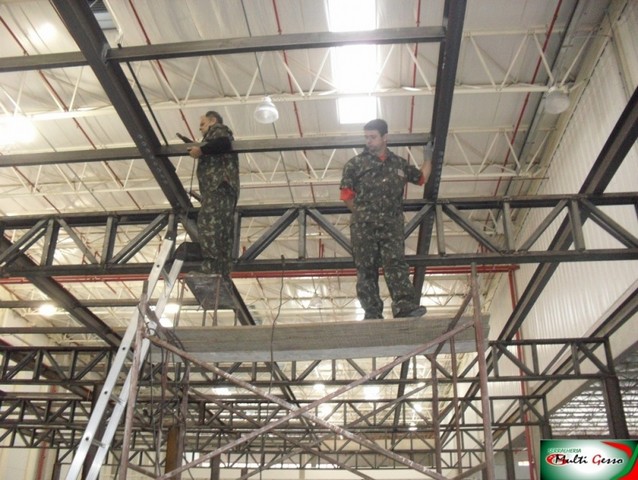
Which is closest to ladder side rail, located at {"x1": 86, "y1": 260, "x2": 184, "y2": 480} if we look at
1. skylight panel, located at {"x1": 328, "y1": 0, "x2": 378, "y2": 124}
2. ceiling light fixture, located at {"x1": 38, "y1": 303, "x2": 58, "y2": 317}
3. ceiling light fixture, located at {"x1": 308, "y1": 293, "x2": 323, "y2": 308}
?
skylight panel, located at {"x1": 328, "y1": 0, "x2": 378, "y2": 124}

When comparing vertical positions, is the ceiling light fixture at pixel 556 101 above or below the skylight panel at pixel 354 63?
below

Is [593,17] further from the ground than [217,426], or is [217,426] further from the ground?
[593,17]

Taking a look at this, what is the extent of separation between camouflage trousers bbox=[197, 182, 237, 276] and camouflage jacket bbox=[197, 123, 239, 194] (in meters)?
0.09

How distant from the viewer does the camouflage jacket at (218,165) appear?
779 cm

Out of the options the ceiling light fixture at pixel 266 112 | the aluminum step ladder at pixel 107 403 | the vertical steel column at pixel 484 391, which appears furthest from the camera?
the ceiling light fixture at pixel 266 112

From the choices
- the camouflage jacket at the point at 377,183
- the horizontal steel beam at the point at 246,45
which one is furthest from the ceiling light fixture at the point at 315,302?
the horizontal steel beam at the point at 246,45

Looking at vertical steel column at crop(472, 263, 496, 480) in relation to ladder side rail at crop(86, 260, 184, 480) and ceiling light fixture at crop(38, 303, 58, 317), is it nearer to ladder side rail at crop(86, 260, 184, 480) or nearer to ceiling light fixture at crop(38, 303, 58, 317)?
ladder side rail at crop(86, 260, 184, 480)

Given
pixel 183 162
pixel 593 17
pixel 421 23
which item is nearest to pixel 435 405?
pixel 421 23

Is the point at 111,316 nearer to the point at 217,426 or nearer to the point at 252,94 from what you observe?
the point at 217,426

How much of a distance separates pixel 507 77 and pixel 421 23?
88.7 inches

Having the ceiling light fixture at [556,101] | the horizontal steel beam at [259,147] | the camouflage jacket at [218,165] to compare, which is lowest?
the camouflage jacket at [218,165]

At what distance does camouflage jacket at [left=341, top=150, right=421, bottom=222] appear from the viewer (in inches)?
280

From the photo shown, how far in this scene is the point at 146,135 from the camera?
7.74 m

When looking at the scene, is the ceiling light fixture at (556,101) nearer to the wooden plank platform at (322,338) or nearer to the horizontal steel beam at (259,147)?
the horizontal steel beam at (259,147)
